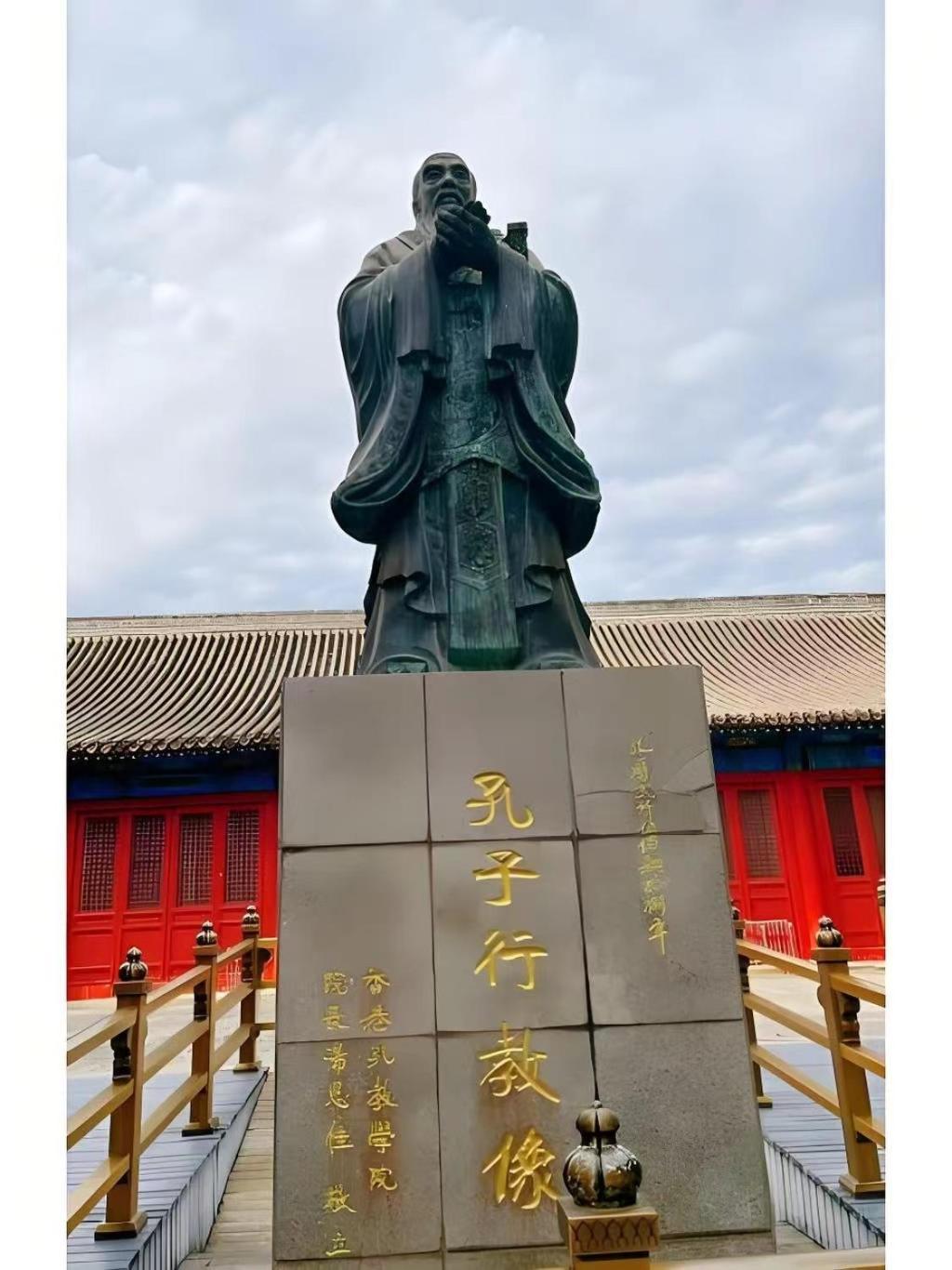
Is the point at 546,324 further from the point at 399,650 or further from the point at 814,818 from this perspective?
the point at 814,818

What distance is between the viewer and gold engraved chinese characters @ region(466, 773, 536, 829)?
280cm

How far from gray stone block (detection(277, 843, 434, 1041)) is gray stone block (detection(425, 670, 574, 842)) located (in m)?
0.19

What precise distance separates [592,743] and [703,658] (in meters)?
12.9

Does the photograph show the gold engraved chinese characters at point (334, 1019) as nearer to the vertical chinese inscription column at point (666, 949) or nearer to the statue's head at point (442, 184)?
the vertical chinese inscription column at point (666, 949)

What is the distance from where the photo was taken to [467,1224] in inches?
95.6

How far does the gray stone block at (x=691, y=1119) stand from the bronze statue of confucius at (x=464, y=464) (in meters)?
1.33

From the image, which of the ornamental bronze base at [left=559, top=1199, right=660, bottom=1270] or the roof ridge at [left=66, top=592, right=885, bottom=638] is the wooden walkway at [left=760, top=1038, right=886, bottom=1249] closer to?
the ornamental bronze base at [left=559, top=1199, right=660, bottom=1270]

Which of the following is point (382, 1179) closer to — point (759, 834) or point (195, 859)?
point (195, 859)

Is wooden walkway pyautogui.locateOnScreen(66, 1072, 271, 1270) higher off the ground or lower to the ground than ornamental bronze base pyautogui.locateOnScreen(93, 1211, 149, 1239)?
lower

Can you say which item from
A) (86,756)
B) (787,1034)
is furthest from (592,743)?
(86,756)

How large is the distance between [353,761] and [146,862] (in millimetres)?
9785

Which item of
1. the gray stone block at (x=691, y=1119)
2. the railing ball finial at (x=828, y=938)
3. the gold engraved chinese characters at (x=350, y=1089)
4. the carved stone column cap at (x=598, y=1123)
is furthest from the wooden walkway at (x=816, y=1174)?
the carved stone column cap at (x=598, y=1123)

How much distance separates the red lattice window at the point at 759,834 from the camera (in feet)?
38.1

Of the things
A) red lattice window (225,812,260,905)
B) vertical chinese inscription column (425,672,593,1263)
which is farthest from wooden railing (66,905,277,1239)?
red lattice window (225,812,260,905)
